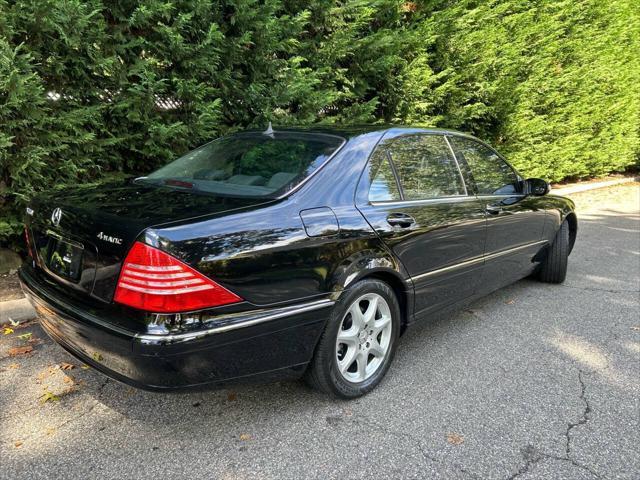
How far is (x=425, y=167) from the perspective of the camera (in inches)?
128

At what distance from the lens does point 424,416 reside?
2541 mm

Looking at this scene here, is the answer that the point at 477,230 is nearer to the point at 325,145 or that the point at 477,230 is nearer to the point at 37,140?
the point at 325,145

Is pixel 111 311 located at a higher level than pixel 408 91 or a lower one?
lower

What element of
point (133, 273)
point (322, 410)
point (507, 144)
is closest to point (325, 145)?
point (133, 273)

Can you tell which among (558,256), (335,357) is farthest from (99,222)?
(558,256)

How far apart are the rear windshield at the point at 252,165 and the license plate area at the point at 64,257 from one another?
62cm

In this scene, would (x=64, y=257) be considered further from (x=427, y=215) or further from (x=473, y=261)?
(x=473, y=261)

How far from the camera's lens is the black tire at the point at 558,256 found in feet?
15.5

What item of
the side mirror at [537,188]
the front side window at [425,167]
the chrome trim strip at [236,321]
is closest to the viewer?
the chrome trim strip at [236,321]

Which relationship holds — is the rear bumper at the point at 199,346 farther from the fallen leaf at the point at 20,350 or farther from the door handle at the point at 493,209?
the door handle at the point at 493,209

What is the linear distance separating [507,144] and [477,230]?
6.80 metres

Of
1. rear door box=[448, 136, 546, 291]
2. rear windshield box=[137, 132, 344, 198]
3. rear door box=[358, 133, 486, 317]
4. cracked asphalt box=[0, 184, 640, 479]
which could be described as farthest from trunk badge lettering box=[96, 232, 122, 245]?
rear door box=[448, 136, 546, 291]

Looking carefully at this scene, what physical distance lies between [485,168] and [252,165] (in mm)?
2025

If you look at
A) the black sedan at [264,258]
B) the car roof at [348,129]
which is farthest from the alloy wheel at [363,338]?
the car roof at [348,129]
